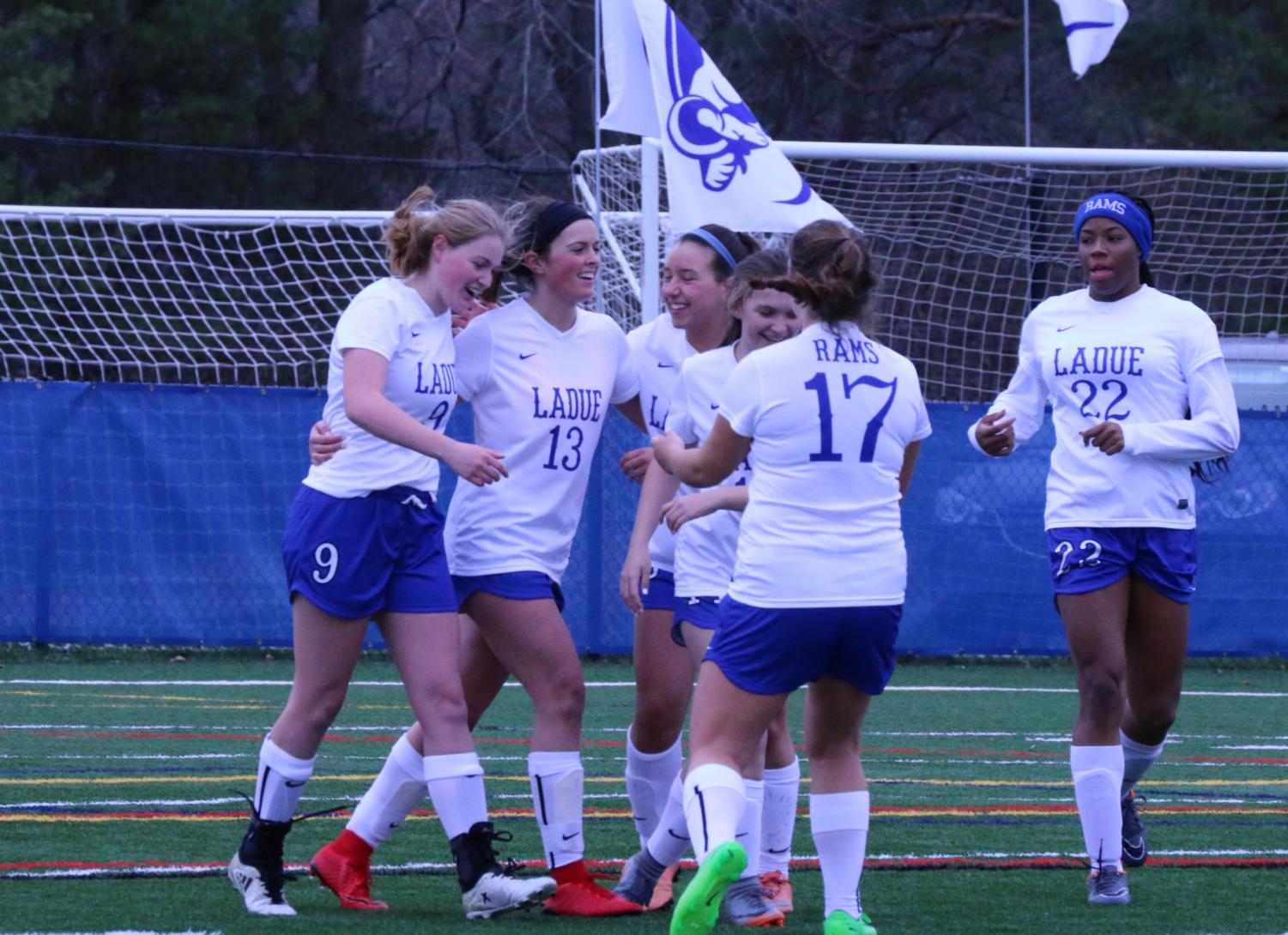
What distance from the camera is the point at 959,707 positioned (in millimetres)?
11484

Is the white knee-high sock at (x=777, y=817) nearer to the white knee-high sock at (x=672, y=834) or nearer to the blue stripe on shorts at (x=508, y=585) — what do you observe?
the white knee-high sock at (x=672, y=834)

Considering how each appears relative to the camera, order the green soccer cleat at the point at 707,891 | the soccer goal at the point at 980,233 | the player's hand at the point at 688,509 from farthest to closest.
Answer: the soccer goal at the point at 980,233, the player's hand at the point at 688,509, the green soccer cleat at the point at 707,891

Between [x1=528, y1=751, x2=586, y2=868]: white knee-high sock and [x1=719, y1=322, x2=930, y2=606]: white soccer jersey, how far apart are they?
3.32 feet

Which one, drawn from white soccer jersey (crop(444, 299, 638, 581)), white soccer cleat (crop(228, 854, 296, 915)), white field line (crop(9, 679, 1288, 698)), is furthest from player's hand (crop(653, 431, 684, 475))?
white field line (crop(9, 679, 1288, 698))

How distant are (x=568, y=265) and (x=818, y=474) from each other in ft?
4.32

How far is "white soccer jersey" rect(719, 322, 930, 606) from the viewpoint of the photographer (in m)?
4.52

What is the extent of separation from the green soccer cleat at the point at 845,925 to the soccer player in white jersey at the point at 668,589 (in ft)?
3.51

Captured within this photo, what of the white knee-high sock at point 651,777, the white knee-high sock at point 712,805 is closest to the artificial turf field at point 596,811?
the white knee-high sock at point 651,777

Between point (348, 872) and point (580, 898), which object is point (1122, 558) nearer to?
point (580, 898)

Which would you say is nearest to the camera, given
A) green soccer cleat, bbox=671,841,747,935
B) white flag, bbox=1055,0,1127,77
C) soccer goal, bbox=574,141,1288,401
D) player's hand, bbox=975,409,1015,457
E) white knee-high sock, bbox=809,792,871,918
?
green soccer cleat, bbox=671,841,747,935

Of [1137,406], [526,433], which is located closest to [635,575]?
[526,433]

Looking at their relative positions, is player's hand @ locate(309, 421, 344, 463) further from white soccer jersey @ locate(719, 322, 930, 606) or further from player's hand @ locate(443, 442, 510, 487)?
white soccer jersey @ locate(719, 322, 930, 606)

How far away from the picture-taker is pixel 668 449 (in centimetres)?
486

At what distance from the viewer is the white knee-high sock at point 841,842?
4.72 metres
